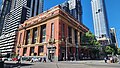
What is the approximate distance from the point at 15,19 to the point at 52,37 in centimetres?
7748

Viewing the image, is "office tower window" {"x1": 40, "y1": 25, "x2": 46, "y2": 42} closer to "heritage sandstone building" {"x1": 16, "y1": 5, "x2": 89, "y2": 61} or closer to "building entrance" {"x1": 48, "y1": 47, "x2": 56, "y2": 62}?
"heritage sandstone building" {"x1": 16, "y1": 5, "x2": 89, "y2": 61}

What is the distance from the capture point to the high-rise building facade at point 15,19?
10164 cm

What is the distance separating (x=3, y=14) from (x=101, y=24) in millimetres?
129197

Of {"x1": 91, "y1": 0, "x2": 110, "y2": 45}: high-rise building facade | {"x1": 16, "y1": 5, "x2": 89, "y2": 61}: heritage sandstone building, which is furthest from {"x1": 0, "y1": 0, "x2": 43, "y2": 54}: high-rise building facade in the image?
{"x1": 91, "y1": 0, "x2": 110, "y2": 45}: high-rise building facade

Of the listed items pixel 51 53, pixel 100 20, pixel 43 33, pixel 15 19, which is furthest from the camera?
pixel 100 20

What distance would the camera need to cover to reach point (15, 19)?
11706cm

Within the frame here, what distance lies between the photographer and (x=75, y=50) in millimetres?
58594

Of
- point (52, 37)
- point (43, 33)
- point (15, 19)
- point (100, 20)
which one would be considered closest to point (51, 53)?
point (52, 37)

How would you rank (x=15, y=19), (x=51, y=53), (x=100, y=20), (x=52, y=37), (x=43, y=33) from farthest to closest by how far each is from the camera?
(x=100, y=20) → (x=15, y=19) → (x=43, y=33) → (x=52, y=37) → (x=51, y=53)

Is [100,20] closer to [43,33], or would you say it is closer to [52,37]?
[43,33]

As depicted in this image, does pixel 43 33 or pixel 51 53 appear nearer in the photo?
pixel 51 53

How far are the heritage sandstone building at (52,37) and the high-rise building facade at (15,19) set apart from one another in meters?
36.7

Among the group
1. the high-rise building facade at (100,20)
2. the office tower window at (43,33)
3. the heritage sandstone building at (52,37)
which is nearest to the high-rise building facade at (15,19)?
the heritage sandstone building at (52,37)

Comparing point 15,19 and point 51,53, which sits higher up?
point 15,19
